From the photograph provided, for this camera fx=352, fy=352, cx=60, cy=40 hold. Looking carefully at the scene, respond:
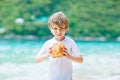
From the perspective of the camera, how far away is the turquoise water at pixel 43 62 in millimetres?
3557

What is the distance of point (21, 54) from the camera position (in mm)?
4898

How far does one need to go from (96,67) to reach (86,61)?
13.6 inches

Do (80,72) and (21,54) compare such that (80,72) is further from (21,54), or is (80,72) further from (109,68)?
(21,54)

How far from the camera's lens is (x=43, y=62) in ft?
14.4

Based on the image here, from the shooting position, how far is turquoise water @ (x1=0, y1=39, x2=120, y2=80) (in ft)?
11.7

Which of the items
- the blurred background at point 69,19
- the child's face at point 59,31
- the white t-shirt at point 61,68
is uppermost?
the blurred background at point 69,19

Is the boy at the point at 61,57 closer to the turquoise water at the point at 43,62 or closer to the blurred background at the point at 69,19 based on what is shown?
the turquoise water at the point at 43,62

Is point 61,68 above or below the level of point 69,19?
below

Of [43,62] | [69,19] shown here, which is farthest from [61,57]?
[69,19]

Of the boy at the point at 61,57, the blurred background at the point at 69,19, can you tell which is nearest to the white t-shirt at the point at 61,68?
the boy at the point at 61,57

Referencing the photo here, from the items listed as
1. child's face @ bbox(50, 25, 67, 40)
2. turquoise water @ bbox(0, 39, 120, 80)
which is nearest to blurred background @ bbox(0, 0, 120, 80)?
turquoise water @ bbox(0, 39, 120, 80)

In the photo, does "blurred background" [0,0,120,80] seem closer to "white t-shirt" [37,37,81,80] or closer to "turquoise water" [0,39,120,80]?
"turquoise water" [0,39,120,80]

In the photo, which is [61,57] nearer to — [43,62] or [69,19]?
[43,62]

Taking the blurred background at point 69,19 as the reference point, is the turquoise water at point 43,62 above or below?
below
